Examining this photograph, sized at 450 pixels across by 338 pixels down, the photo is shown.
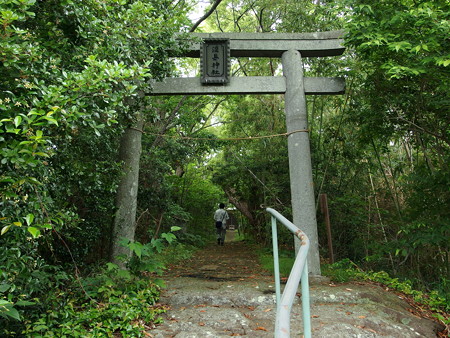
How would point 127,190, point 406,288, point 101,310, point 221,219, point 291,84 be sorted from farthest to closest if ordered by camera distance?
point 221,219, point 291,84, point 127,190, point 406,288, point 101,310

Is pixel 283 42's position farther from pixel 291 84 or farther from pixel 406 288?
pixel 406 288

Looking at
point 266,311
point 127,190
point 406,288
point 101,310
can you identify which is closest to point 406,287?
Result: point 406,288

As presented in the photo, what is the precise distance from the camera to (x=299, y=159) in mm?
4711

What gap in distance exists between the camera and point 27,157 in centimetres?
195

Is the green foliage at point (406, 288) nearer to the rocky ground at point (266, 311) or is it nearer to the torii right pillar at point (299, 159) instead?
the rocky ground at point (266, 311)

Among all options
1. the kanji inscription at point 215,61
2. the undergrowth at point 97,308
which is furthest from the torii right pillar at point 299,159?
the undergrowth at point 97,308

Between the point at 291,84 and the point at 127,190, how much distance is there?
2828 mm

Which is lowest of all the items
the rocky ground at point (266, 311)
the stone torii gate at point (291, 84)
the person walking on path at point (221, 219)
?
the rocky ground at point (266, 311)

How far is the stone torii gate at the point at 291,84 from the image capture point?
15.5ft

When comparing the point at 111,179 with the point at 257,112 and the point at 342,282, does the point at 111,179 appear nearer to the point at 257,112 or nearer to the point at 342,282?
the point at 342,282

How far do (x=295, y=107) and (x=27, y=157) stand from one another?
371 centimetres

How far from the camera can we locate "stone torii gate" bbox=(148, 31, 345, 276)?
4723 mm

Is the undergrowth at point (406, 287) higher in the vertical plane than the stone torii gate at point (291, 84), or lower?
lower

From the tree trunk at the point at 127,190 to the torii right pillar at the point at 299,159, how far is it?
7.28ft
